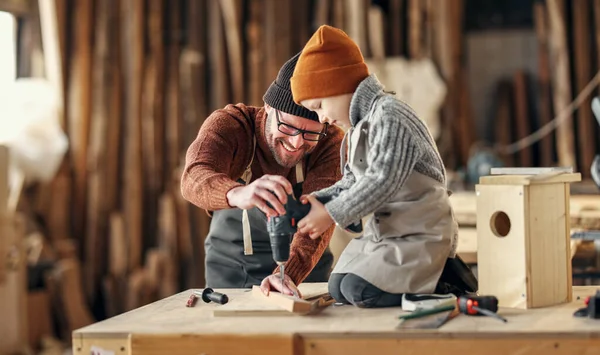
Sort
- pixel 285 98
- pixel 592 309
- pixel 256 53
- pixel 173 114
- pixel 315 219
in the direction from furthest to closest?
1. pixel 173 114
2. pixel 256 53
3. pixel 285 98
4. pixel 315 219
5. pixel 592 309

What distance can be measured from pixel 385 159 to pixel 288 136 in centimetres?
85

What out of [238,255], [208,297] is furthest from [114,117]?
[208,297]

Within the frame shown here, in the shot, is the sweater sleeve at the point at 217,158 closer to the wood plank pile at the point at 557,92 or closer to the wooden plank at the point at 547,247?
the wooden plank at the point at 547,247

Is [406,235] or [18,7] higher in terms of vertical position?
[18,7]

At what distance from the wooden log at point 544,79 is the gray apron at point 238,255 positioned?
407 cm

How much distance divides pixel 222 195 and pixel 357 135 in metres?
0.59

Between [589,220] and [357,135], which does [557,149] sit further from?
[357,135]

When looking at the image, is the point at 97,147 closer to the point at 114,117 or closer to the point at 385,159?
the point at 114,117

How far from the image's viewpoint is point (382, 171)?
2758mm

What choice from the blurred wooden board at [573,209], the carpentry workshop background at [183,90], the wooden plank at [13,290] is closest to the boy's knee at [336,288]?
the blurred wooden board at [573,209]

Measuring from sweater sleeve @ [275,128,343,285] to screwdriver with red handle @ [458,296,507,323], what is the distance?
772mm

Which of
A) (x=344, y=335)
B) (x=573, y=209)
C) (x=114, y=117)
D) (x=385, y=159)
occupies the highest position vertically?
(x=114, y=117)

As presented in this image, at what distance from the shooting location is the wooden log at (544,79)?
25.0ft

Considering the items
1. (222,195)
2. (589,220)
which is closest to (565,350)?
(222,195)
